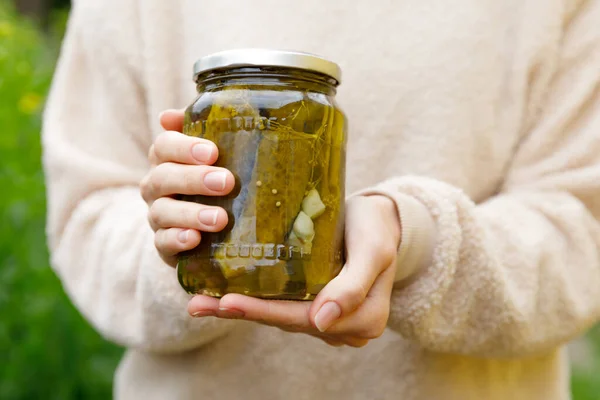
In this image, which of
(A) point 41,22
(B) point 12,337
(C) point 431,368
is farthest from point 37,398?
(A) point 41,22

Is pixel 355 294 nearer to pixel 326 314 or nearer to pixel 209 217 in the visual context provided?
pixel 326 314

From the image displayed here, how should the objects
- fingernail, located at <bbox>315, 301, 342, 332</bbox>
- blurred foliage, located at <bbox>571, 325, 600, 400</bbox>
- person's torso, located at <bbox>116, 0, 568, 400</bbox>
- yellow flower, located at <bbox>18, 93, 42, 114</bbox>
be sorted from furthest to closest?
blurred foliage, located at <bbox>571, 325, 600, 400</bbox>
yellow flower, located at <bbox>18, 93, 42, 114</bbox>
person's torso, located at <bbox>116, 0, 568, 400</bbox>
fingernail, located at <bbox>315, 301, 342, 332</bbox>

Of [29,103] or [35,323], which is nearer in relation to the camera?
[35,323]

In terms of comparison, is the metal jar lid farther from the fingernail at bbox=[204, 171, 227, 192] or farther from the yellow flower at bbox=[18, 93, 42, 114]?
the yellow flower at bbox=[18, 93, 42, 114]

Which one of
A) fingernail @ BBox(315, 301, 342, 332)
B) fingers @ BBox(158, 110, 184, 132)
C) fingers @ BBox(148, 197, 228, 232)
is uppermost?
fingers @ BBox(158, 110, 184, 132)

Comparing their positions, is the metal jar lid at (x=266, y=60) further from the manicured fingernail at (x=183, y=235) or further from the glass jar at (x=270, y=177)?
the manicured fingernail at (x=183, y=235)

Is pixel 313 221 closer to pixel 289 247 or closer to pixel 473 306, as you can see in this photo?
pixel 289 247

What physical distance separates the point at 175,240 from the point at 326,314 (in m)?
0.18

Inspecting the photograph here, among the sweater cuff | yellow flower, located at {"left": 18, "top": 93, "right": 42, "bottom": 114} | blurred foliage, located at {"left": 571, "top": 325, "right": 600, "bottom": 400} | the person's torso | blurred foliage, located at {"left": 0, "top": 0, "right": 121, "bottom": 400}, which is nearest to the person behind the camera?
the sweater cuff

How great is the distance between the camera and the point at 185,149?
32.9 inches

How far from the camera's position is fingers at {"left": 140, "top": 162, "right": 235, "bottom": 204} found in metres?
0.81

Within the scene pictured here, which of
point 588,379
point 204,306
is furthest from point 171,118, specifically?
point 588,379

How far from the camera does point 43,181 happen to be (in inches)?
83.4

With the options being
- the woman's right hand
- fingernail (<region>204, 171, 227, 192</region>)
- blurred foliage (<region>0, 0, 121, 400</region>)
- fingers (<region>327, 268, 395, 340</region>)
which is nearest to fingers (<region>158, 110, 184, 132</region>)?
the woman's right hand
